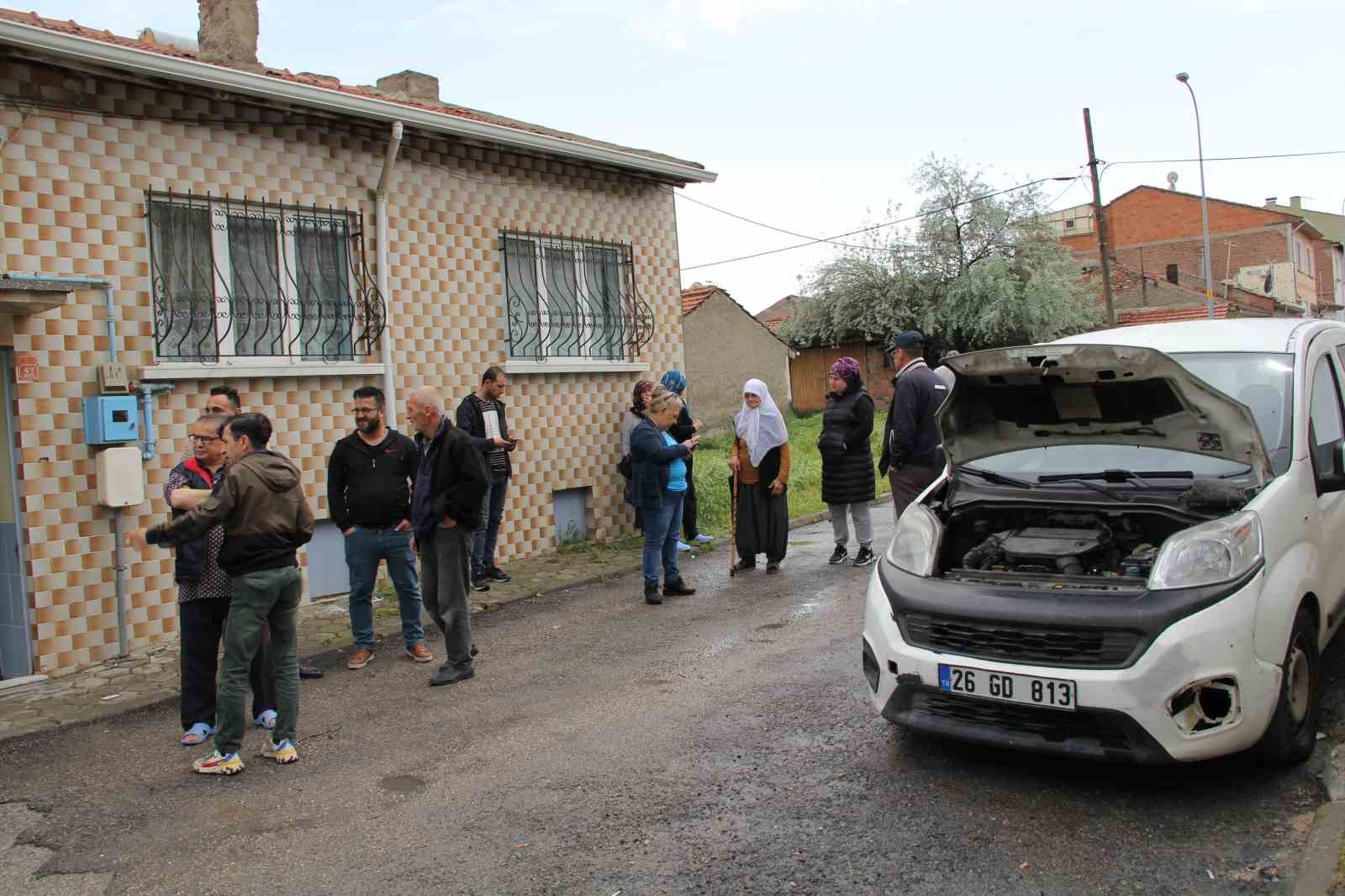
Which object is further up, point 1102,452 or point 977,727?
point 1102,452

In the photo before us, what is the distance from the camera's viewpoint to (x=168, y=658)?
748 centimetres

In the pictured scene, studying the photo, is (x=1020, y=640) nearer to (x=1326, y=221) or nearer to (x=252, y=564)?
(x=252, y=564)

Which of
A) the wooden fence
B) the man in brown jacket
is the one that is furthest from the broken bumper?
the wooden fence

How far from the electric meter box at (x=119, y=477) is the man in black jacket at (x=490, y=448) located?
8.90 ft

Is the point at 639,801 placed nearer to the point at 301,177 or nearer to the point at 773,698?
the point at 773,698

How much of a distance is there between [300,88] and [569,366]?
3.74 m

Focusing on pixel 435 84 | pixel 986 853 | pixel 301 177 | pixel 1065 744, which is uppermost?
pixel 435 84

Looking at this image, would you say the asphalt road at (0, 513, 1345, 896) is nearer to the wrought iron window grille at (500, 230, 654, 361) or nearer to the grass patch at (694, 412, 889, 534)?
the grass patch at (694, 412, 889, 534)

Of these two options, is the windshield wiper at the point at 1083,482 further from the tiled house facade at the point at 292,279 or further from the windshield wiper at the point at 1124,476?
the tiled house facade at the point at 292,279

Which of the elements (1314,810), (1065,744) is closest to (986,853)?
(1065,744)

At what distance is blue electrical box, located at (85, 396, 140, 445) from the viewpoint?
23.9 feet

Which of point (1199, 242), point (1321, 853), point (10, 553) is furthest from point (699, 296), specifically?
point (1199, 242)

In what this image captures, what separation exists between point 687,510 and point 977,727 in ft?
22.2

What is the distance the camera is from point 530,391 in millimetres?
10586
